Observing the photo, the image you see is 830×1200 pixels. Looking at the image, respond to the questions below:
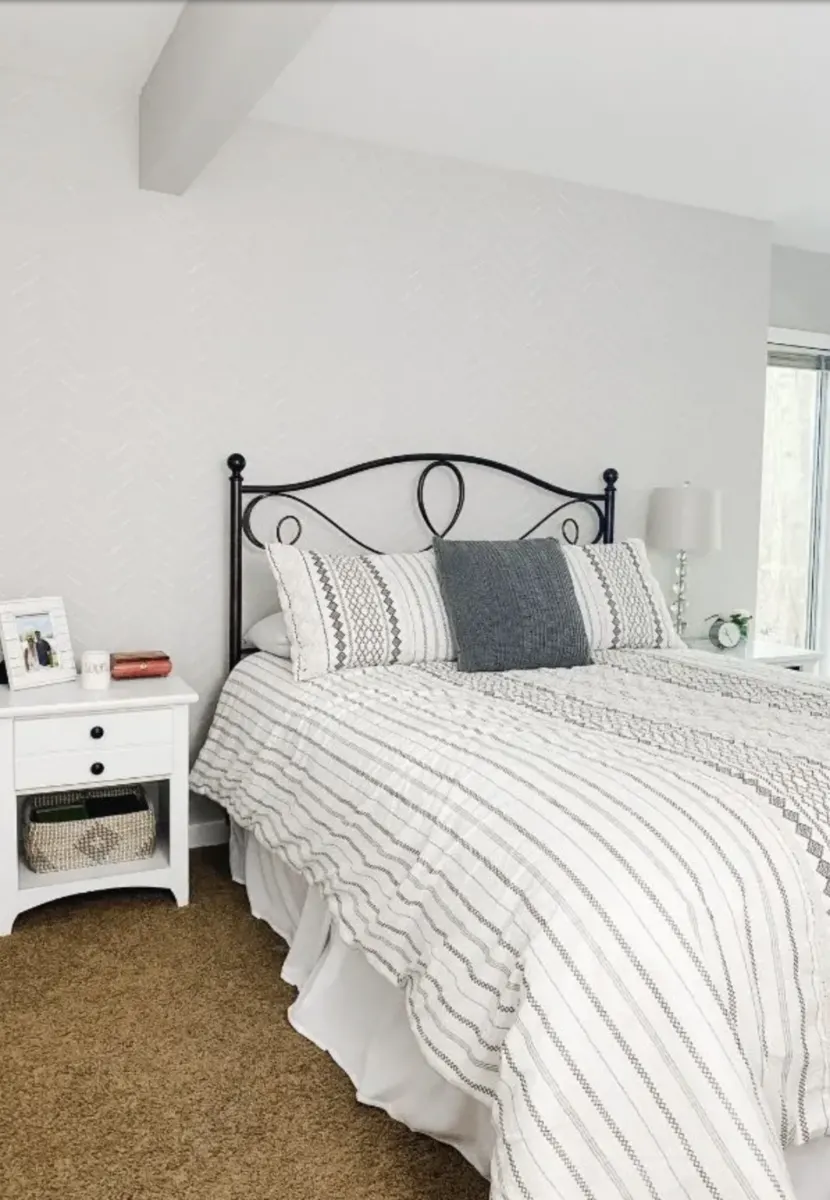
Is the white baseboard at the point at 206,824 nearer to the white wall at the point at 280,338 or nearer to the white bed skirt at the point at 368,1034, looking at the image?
the white wall at the point at 280,338

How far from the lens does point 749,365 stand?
4.24m

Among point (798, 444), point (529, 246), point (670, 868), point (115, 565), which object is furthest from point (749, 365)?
point (670, 868)

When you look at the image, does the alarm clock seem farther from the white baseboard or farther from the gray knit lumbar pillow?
the white baseboard

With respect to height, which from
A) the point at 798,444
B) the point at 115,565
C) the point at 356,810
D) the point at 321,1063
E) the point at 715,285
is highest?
the point at 715,285

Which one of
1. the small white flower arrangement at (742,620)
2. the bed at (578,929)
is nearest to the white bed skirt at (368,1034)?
the bed at (578,929)

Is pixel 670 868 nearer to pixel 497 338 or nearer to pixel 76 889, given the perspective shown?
pixel 76 889

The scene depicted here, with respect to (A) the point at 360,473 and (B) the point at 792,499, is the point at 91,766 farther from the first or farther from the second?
(B) the point at 792,499

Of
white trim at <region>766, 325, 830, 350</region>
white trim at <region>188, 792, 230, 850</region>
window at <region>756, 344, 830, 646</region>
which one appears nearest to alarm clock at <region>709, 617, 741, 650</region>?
window at <region>756, 344, 830, 646</region>

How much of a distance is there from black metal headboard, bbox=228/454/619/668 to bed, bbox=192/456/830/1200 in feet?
2.78

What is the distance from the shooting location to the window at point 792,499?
4.74 meters

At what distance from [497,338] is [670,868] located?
2.54m

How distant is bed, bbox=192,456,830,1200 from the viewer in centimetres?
134

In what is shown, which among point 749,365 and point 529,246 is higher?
point 529,246

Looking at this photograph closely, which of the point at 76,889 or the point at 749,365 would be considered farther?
the point at 749,365
